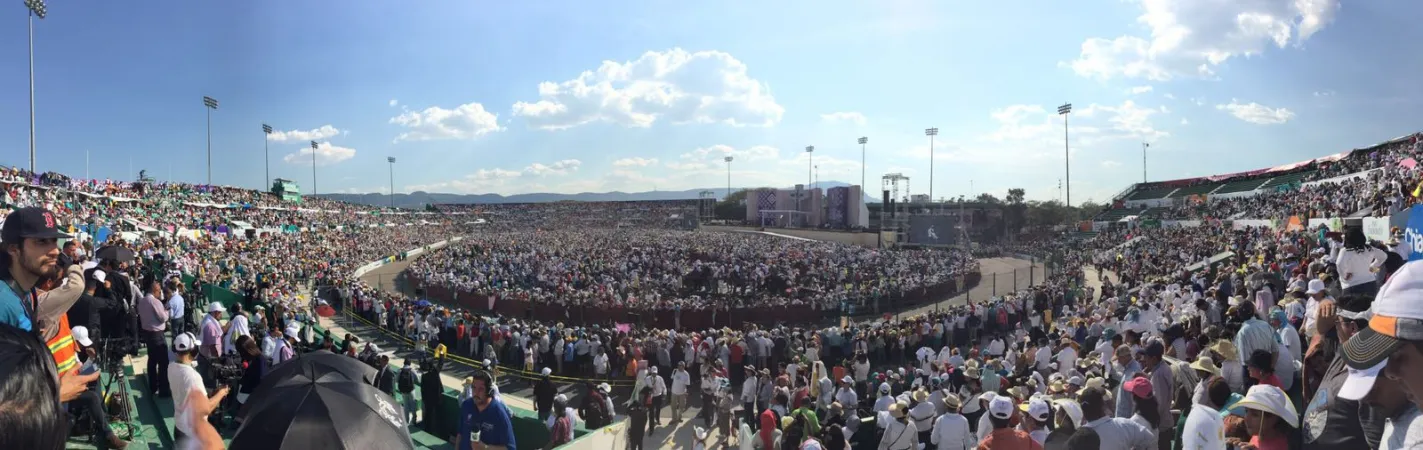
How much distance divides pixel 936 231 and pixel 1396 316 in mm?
46297

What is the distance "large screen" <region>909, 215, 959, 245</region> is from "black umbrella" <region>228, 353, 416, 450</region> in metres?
45.5

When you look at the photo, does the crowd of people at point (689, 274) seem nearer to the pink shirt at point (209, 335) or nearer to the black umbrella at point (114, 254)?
the black umbrella at point (114, 254)

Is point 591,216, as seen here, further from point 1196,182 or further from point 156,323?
point 156,323

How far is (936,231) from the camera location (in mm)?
45844

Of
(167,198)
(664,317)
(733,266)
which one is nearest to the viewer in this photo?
(664,317)

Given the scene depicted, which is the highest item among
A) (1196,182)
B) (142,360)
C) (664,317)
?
(1196,182)

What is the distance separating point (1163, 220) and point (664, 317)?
41745 millimetres

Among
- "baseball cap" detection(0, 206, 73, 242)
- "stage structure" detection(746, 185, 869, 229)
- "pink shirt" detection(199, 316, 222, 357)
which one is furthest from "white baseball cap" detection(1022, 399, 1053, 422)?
"stage structure" detection(746, 185, 869, 229)

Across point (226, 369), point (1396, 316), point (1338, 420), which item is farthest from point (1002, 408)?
point (226, 369)

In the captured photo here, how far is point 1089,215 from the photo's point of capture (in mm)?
80812

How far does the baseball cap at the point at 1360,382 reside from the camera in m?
1.99

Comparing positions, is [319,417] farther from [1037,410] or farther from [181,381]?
[1037,410]

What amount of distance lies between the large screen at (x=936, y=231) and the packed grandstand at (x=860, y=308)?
25.4ft

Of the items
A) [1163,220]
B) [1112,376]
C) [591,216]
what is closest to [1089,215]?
[1163,220]
